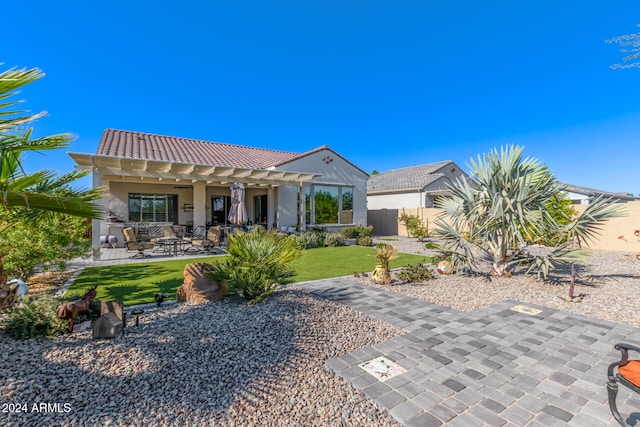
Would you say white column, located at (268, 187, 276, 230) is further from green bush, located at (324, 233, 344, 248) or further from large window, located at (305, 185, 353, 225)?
green bush, located at (324, 233, 344, 248)

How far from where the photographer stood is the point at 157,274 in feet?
29.1

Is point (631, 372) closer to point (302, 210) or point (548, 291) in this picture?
point (548, 291)

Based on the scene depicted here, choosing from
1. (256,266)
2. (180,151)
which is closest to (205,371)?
(256,266)

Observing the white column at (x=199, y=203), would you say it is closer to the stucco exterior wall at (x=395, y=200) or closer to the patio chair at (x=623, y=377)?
the patio chair at (x=623, y=377)

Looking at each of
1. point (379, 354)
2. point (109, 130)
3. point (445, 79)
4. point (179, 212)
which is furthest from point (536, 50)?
point (109, 130)

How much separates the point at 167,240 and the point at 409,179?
2287 centimetres

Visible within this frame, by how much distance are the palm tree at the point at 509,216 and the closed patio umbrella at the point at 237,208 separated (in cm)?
835

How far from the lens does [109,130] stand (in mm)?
18016

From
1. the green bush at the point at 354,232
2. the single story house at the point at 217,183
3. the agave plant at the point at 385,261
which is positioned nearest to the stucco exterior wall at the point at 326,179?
the single story house at the point at 217,183

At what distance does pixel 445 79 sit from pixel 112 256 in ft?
70.7

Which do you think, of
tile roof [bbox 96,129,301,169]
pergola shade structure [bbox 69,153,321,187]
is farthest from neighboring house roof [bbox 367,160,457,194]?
pergola shade structure [bbox 69,153,321,187]

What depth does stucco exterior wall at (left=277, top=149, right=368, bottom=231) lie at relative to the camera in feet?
58.1

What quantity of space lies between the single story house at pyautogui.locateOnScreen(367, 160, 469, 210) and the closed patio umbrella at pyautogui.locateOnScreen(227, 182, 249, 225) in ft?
54.0

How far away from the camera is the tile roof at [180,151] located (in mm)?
15474
